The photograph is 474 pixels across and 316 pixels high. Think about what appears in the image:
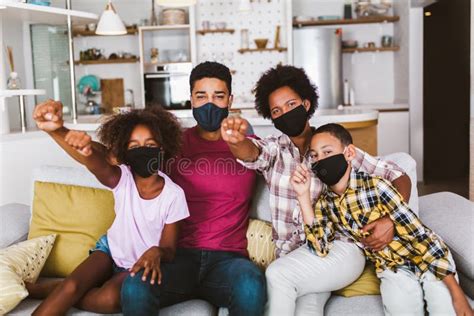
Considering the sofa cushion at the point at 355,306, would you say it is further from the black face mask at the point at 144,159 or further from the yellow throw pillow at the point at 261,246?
the black face mask at the point at 144,159

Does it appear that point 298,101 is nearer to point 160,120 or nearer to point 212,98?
point 212,98

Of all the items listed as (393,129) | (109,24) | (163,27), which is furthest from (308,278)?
(163,27)

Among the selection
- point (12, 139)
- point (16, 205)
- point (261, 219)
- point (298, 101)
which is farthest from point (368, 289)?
point (12, 139)

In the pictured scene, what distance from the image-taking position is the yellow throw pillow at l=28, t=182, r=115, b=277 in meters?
2.23

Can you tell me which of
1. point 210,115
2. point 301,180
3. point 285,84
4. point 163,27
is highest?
point 163,27

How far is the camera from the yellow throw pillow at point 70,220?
2.23m

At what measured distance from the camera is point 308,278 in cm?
182

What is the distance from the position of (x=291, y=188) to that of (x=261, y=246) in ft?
0.93

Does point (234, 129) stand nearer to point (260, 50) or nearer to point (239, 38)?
point (260, 50)

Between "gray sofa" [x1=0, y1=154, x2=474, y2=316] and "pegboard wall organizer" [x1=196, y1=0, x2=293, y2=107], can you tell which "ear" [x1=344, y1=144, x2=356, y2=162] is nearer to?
"gray sofa" [x1=0, y1=154, x2=474, y2=316]

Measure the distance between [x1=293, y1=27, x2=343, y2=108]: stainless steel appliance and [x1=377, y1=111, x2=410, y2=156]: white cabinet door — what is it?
1.95 feet

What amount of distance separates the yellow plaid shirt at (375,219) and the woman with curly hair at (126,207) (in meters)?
0.50

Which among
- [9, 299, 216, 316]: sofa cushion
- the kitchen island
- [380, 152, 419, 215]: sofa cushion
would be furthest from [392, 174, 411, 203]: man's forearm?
the kitchen island

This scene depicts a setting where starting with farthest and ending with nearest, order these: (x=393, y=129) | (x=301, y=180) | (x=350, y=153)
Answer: (x=393, y=129) < (x=350, y=153) < (x=301, y=180)
